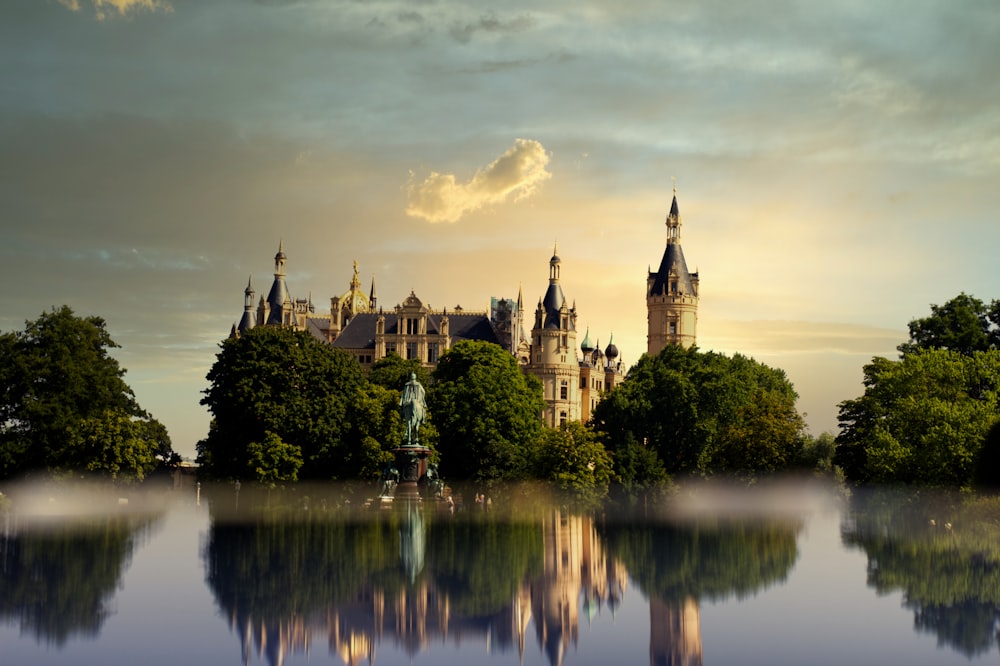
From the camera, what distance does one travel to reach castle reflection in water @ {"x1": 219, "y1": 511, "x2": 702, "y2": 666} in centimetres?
2219

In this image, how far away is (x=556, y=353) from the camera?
5261 inches

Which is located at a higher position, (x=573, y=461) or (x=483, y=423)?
(x=483, y=423)

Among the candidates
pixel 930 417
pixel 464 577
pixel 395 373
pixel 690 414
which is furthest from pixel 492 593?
pixel 395 373

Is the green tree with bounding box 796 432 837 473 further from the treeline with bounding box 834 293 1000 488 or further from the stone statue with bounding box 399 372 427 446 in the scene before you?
the stone statue with bounding box 399 372 427 446

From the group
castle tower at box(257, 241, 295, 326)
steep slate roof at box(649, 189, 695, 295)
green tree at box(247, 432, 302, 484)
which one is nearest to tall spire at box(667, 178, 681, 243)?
steep slate roof at box(649, 189, 695, 295)

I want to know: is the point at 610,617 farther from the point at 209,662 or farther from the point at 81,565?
the point at 81,565

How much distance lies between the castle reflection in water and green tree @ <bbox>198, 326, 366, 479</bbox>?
4220cm

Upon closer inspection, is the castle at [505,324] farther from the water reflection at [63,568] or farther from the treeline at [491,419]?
the water reflection at [63,568]

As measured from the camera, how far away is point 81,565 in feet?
111

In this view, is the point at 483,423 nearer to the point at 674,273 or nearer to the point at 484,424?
the point at 484,424

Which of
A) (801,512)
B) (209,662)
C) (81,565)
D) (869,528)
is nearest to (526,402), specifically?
(801,512)

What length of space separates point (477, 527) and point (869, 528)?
59.5 ft

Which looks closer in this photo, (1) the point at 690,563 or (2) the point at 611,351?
(1) the point at 690,563

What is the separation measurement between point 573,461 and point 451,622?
51952 mm
